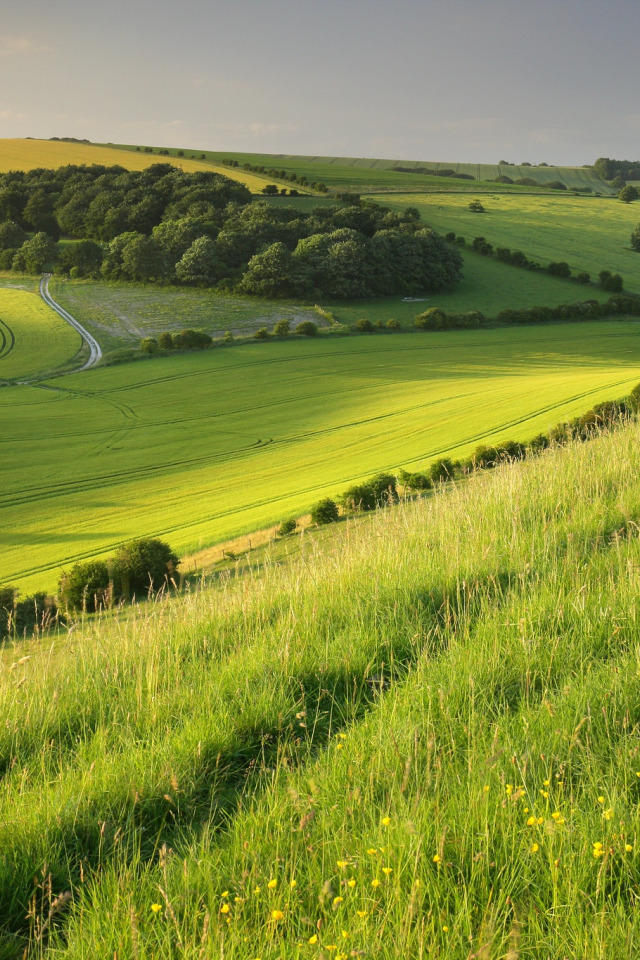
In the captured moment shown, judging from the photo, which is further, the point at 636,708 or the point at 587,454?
the point at 587,454

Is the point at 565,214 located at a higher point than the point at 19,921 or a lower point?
higher

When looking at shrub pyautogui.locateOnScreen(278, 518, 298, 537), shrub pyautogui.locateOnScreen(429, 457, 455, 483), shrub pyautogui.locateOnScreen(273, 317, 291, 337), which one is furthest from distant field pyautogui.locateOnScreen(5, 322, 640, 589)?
shrub pyautogui.locateOnScreen(429, 457, 455, 483)

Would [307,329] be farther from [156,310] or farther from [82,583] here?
[82,583]

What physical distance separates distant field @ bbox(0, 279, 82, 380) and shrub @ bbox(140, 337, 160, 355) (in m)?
4.79

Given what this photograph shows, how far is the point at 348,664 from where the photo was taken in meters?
4.65

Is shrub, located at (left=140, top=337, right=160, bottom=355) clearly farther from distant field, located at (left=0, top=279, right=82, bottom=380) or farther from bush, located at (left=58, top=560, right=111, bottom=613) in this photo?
bush, located at (left=58, top=560, right=111, bottom=613)

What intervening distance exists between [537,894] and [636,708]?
4.57 ft

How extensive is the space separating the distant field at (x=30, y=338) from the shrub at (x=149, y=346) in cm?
479

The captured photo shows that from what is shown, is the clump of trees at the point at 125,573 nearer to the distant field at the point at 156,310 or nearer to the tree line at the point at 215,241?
the distant field at the point at 156,310

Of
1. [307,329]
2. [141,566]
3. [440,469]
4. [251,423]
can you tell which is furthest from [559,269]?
[141,566]

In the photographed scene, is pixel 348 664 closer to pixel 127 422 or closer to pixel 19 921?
pixel 19 921

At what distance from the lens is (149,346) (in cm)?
5572

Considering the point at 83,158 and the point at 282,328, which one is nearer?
the point at 282,328

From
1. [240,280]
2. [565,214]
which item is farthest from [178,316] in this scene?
[565,214]
